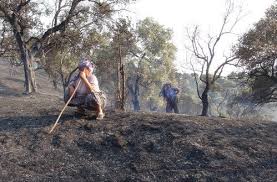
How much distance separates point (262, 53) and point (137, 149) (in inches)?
711

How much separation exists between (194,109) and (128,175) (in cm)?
6311

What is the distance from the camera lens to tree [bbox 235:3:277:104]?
23.9m

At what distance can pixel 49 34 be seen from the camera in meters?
21.0

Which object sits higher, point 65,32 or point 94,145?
point 65,32

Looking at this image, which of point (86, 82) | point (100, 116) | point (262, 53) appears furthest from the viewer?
point (262, 53)

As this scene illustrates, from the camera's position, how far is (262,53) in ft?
78.6

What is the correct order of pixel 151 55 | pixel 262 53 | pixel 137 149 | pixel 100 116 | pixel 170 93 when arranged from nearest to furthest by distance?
pixel 137 149 → pixel 100 116 → pixel 170 93 → pixel 262 53 → pixel 151 55

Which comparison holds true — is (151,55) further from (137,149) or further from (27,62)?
(137,149)

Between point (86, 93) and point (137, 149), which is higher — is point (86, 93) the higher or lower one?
the higher one

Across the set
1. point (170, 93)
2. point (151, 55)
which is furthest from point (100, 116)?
point (151, 55)

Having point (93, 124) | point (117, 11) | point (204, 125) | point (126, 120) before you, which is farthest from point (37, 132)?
point (117, 11)

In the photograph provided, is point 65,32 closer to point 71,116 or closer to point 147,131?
point 71,116

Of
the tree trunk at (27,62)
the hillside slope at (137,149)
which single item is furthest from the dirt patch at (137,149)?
the tree trunk at (27,62)

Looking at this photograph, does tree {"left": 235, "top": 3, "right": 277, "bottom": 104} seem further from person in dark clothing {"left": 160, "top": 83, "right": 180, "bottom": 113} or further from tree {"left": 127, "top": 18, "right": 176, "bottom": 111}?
tree {"left": 127, "top": 18, "right": 176, "bottom": 111}
